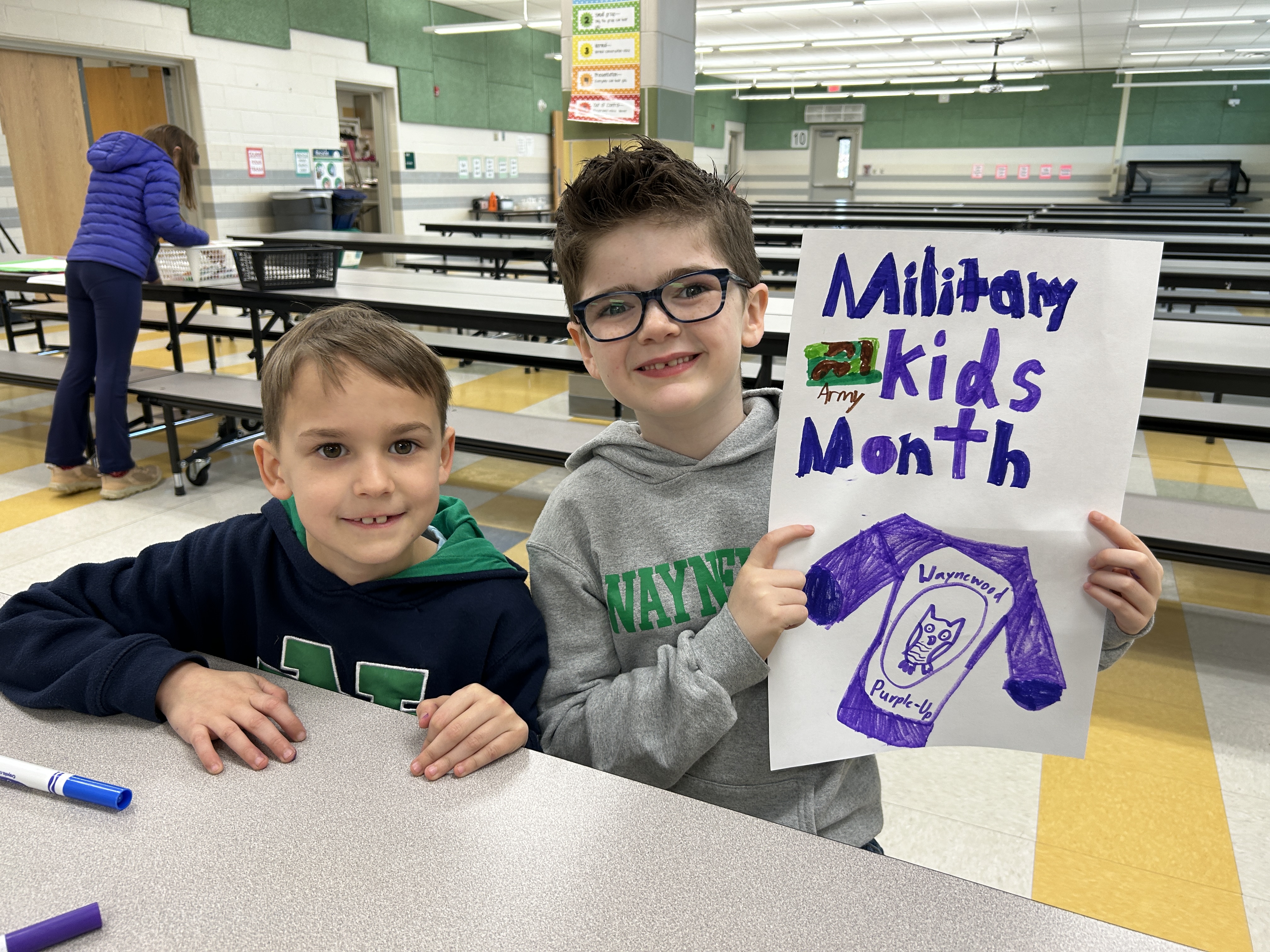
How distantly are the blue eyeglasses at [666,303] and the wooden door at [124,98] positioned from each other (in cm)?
999

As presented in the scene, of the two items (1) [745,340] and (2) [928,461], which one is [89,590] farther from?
(2) [928,461]

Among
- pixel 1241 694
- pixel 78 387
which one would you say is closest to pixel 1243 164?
pixel 1241 694

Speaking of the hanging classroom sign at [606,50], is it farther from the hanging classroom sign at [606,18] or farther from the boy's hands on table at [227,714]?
the boy's hands on table at [227,714]

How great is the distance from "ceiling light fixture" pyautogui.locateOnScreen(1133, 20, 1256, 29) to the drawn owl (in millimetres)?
13519

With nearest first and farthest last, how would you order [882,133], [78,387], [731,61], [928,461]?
[928,461] → [78,387] → [731,61] → [882,133]

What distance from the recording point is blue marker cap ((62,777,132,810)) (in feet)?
2.08

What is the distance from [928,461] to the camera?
0.73 meters

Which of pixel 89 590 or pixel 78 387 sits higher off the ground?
pixel 89 590

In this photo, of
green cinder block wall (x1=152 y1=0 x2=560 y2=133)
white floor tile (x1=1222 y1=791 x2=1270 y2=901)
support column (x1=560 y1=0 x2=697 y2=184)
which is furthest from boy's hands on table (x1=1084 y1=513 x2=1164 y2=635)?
green cinder block wall (x1=152 y1=0 x2=560 y2=133)

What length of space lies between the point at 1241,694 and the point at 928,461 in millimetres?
2062

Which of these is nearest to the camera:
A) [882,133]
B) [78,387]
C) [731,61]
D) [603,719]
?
[603,719]

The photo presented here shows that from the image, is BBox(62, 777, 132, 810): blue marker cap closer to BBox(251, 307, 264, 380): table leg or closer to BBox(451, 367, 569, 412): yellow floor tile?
BBox(251, 307, 264, 380): table leg

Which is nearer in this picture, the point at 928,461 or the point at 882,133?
the point at 928,461

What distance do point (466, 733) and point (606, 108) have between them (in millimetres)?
6379
